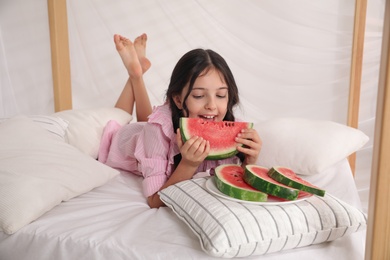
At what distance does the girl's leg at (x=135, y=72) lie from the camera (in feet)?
6.83

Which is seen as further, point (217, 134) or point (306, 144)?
point (306, 144)

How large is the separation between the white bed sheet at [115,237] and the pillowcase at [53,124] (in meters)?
0.46

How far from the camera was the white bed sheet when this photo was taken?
3.23 feet

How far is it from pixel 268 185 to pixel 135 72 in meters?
1.26

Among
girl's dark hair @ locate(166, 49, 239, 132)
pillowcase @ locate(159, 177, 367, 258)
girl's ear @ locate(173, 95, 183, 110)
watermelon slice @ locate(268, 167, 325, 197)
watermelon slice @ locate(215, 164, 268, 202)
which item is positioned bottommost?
pillowcase @ locate(159, 177, 367, 258)

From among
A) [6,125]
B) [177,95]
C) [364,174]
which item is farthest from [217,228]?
[364,174]

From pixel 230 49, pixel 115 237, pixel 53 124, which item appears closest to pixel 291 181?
pixel 115 237

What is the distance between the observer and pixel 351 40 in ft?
7.57

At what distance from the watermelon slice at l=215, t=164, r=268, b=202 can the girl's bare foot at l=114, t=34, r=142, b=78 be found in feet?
3.44

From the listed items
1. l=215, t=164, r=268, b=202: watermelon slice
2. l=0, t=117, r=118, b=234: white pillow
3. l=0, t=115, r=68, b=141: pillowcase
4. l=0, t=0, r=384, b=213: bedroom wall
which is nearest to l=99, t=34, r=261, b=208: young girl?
l=215, t=164, r=268, b=202: watermelon slice

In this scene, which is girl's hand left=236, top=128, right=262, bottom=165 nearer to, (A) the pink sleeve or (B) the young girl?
(B) the young girl

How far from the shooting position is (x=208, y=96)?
1421 mm

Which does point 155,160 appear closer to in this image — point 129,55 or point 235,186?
point 235,186

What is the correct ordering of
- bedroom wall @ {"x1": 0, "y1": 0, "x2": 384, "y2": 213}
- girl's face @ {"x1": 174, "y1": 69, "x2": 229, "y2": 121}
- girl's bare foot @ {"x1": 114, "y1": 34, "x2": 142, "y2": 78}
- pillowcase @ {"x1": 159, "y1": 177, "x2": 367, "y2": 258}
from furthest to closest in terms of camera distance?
bedroom wall @ {"x1": 0, "y1": 0, "x2": 384, "y2": 213}, girl's bare foot @ {"x1": 114, "y1": 34, "x2": 142, "y2": 78}, girl's face @ {"x1": 174, "y1": 69, "x2": 229, "y2": 121}, pillowcase @ {"x1": 159, "y1": 177, "x2": 367, "y2": 258}
